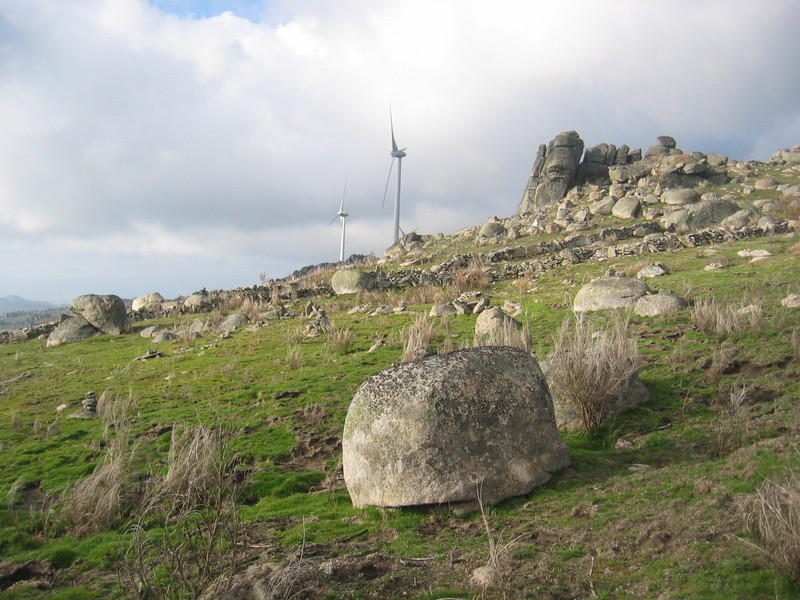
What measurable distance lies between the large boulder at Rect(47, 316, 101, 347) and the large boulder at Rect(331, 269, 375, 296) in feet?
36.2

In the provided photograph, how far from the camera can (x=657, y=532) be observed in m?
4.64

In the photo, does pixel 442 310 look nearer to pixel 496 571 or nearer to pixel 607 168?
pixel 496 571

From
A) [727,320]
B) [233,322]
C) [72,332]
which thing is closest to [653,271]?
[727,320]

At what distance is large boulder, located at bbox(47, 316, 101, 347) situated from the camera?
76.6ft

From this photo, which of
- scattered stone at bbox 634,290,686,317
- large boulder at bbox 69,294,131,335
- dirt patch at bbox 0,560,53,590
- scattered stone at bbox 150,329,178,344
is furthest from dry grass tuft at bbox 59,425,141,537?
large boulder at bbox 69,294,131,335

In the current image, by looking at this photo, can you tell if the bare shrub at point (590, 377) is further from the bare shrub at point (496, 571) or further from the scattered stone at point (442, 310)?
the scattered stone at point (442, 310)

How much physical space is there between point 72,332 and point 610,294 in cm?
2159

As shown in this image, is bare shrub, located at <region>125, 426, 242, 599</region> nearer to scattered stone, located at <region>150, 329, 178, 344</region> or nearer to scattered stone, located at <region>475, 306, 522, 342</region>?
scattered stone, located at <region>475, 306, 522, 342</region>

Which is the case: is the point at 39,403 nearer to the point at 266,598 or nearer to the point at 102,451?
the point at 102,451

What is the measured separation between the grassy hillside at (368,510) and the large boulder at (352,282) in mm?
12333

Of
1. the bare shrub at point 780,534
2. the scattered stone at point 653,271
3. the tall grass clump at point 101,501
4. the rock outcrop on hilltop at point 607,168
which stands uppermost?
the rock outcrop on hilltop at point 607,168

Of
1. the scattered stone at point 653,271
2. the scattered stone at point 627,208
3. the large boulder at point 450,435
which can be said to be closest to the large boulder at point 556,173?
the scattered stone at point 627,208

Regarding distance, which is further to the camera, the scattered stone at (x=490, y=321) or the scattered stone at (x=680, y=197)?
the scattered stone at (x=680, y=197)

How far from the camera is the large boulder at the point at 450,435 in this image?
5.81 m
